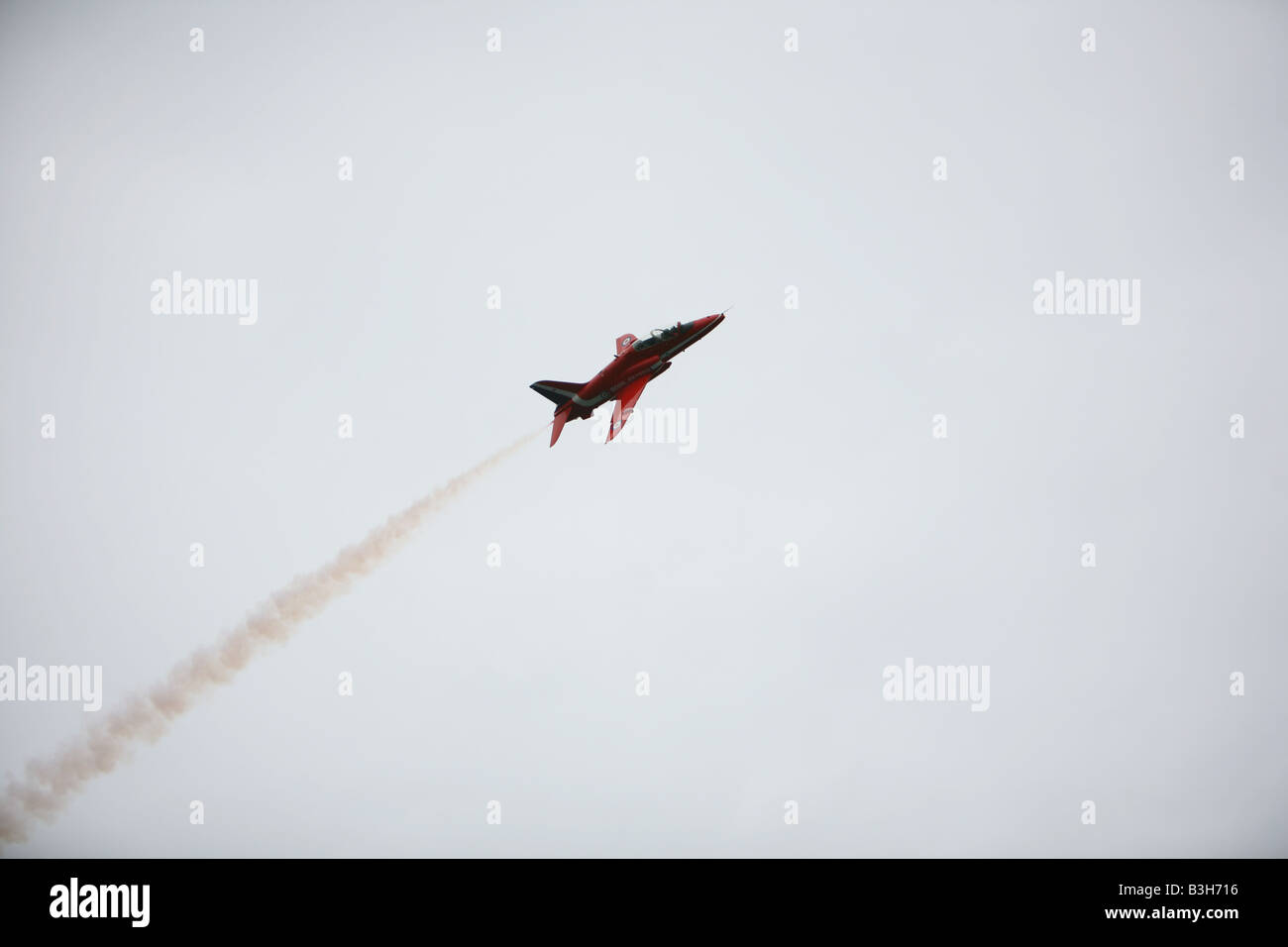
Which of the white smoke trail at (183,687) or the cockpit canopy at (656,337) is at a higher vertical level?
the cockpit canopy at (656,337)

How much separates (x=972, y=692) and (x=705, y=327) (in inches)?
2154

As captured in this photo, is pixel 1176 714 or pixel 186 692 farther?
pixel 1176 714

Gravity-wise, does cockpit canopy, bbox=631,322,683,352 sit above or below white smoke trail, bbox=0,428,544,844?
above

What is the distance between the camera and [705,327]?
179 ft

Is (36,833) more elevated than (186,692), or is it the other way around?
(186,692)

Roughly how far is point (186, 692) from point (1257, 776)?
279ft

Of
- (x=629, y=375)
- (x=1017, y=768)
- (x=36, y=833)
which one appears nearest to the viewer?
(x=629, y=375)

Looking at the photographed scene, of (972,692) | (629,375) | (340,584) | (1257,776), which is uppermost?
(629,375)

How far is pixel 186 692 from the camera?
6172 cm
